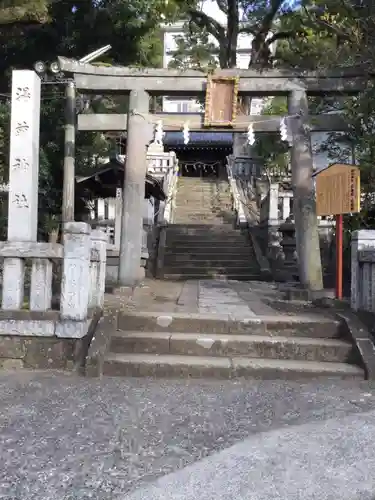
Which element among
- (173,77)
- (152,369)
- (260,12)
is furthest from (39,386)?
(260,12)

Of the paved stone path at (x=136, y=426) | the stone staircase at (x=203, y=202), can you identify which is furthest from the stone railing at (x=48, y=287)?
the stone staircase at (x=203, y=202)

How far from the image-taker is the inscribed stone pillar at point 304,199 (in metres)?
8.52

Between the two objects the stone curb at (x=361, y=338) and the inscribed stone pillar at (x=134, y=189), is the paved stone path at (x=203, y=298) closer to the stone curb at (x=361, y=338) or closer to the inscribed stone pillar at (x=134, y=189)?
the inscribed stone pillar at (x=134, y=189)

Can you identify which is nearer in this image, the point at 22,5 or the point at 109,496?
the point at 109,496

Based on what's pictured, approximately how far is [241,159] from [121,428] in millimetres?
19342

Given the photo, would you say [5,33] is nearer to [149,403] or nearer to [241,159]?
[149,403]

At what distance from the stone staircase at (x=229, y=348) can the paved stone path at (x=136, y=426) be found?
0.67ft

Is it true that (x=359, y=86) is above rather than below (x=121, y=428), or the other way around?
above

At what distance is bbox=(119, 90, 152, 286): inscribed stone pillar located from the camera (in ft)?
29.0

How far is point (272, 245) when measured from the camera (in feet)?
43.4

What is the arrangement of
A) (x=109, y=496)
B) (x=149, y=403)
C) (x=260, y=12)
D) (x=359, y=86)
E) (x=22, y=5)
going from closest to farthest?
(x=109, y=496) < (x=149, y=403) < (x=22, y=5) < (x=359, y=86) < (x=260, y=12)

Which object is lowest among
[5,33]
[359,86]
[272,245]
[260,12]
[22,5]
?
[272,245]

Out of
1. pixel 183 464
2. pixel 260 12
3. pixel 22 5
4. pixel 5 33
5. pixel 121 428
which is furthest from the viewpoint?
pixel 260 12

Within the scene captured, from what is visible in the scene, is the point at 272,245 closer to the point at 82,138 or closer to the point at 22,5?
the point at 82,138
